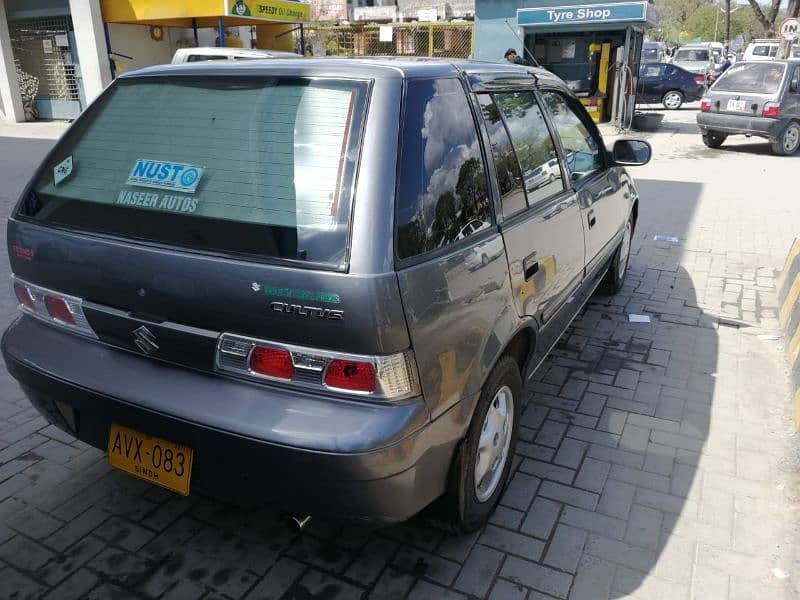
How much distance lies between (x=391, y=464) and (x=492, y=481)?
934 millimetres

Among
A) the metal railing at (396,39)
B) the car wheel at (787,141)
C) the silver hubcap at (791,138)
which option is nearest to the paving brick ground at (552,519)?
the car wheel at (787,141)

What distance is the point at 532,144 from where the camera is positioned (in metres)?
3.17

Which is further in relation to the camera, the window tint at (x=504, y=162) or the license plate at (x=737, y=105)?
the license plate at (x=737, y=105)

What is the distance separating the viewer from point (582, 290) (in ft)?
13.1

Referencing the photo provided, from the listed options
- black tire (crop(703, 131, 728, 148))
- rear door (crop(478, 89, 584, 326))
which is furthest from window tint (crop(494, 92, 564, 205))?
black tire (crop(703, 131, 728, 148))

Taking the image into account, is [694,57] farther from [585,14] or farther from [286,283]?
[286,283]

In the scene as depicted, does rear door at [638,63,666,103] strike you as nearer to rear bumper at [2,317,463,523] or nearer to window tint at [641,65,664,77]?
window tint at [641,65,664,77]

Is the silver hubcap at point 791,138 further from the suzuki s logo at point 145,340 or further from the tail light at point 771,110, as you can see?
the suzuki s logo at point 145,340

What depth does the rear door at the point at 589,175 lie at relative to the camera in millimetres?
3676

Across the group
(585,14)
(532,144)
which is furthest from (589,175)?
(585,14)

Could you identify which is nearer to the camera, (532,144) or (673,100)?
(532,144)

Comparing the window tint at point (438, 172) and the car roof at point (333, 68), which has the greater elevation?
the car roof at point (333, 68)

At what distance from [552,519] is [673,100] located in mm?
22397

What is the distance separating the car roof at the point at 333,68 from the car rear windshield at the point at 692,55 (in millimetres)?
27893
